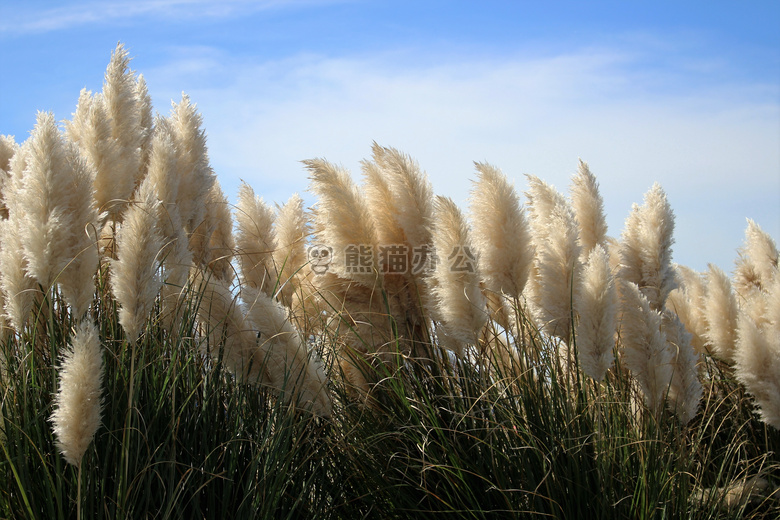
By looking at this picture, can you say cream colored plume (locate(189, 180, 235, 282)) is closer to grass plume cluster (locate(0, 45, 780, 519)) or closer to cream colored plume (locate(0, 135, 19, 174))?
grass plume cluster (locate(0, 45, 780, 519))

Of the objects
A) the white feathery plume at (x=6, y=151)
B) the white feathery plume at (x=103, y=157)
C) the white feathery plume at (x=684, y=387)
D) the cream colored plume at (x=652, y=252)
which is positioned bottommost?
the white feathery plume at (x=684, y=387)

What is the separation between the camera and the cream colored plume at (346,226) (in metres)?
2.73

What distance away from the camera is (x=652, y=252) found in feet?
11.0

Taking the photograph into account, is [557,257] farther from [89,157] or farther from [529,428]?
[89,157]

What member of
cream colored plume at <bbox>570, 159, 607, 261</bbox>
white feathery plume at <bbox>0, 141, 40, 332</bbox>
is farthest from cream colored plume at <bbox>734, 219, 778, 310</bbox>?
white feathery plume at <bbox>0, 141, 40, 332</bbox>

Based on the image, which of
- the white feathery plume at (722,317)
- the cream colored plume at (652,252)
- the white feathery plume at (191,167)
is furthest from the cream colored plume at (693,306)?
the white feathery plume at (191,167)

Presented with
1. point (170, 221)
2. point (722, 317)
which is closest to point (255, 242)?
point (170, 221)

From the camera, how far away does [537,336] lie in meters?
2.89

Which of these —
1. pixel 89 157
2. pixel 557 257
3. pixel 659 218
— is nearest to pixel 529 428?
pixel 557 257

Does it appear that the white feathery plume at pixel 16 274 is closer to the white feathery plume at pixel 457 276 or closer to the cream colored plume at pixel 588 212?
the white feathery plume at pixel 457 276

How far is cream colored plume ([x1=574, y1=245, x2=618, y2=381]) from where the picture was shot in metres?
2.54

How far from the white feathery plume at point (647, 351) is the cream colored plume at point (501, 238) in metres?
0.51

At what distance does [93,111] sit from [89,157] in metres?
0.28

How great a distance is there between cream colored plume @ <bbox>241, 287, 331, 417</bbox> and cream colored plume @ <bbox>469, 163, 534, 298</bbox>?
83cm
